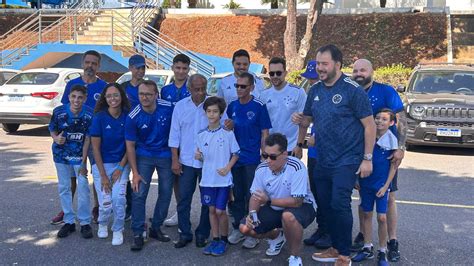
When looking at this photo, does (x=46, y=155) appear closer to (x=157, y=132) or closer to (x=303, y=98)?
(x=157, y=132)

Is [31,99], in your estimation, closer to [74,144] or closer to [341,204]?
[74,144]

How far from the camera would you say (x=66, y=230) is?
5.56 metres

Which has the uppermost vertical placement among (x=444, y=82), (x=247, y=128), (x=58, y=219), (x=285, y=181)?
(x=444, y=82)

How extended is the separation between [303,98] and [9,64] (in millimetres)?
18015

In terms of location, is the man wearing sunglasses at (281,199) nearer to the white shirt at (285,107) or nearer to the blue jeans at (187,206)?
the blue jeans at (187,206)

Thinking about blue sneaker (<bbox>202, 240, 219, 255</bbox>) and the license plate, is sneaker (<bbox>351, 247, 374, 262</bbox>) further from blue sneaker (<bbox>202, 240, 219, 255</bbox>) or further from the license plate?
the license plate

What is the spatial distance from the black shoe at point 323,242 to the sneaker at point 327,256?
348 millimetres

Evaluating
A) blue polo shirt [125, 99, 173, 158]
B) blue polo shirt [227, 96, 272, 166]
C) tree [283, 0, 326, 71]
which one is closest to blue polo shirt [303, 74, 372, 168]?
blue polo shirt [227, 96, 272, 166]

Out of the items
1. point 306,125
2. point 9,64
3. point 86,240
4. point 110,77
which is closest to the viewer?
point 306,125

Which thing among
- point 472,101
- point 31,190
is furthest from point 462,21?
point 31,190

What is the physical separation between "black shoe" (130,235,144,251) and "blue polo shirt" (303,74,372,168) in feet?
6.78

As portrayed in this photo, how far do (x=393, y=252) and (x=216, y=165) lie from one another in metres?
1.92

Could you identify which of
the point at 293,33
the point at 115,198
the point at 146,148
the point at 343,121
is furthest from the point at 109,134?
the point at 293,33

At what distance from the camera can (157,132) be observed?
5.27 meters
